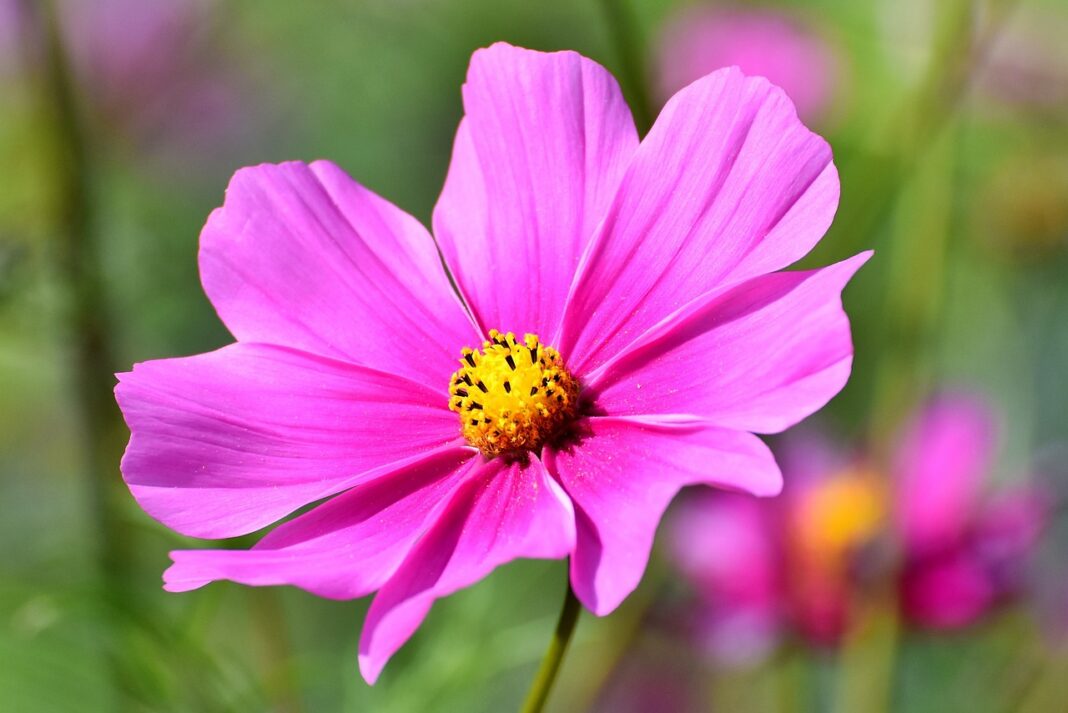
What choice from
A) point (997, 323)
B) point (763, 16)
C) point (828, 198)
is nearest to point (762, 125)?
point (828, 198)

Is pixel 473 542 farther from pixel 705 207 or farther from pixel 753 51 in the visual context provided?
pixel 753 51

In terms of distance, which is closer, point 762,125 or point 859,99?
point 762,125

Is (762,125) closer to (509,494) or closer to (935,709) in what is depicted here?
(509,494)

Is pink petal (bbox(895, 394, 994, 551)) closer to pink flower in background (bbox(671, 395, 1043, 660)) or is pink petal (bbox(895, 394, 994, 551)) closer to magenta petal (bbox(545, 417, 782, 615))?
pink flower in background (bbox(671, 395, 1043, 660))

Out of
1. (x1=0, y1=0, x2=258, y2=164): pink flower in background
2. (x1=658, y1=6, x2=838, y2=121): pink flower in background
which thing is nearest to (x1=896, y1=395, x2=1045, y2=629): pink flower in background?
(x1=658, y1=6, x2=838, y2=121): pink flower in background

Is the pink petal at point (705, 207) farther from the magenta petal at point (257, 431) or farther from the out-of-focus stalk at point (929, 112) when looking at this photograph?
the out-of-focus stalk at point (929, 112)

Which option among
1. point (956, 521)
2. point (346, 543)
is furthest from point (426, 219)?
point (346, 543)
